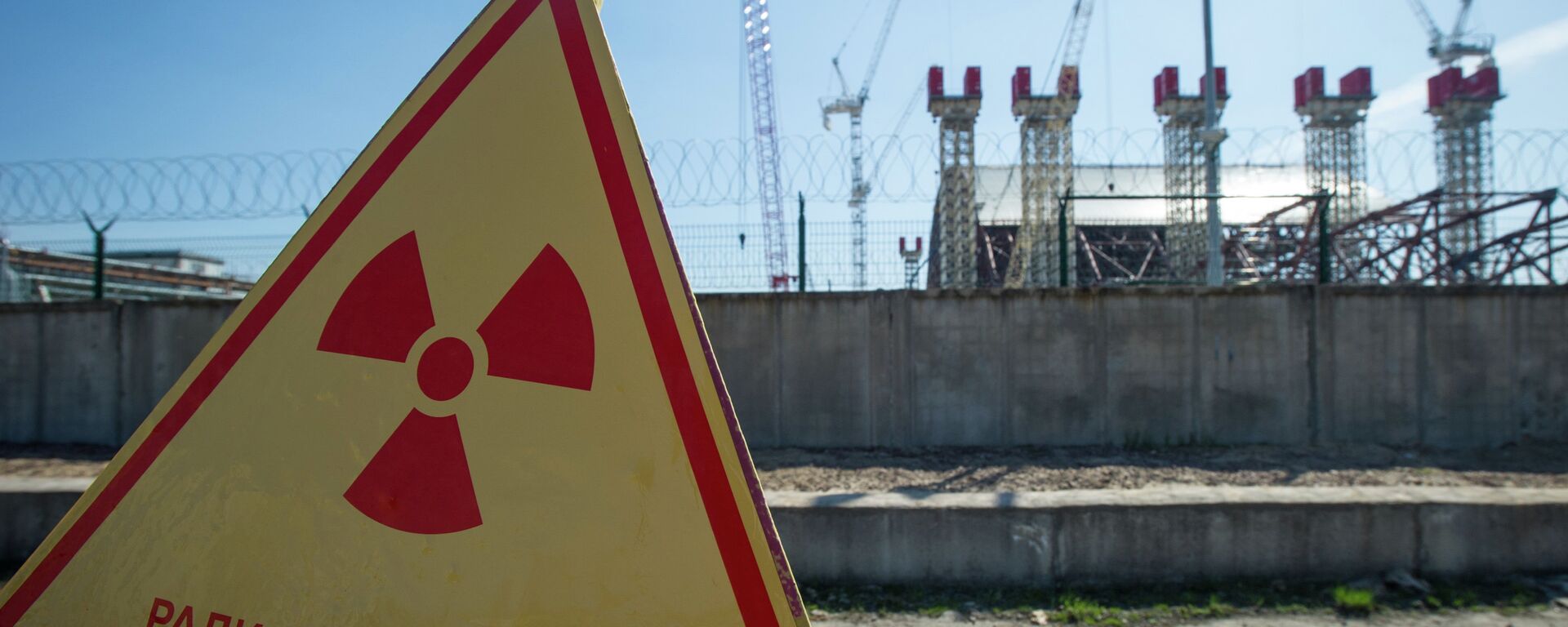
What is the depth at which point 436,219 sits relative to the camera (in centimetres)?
178

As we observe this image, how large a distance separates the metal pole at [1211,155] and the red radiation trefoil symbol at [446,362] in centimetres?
1014

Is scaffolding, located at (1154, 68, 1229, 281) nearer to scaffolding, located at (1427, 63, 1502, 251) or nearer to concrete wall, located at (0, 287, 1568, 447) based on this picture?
scaffolding, located at (1427, 63, 1502, 251)

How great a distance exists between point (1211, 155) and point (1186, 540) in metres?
8.03

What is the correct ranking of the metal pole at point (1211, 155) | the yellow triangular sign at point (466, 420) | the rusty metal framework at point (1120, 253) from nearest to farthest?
the yellow triangular sign at point (466, 420) → the metal pole at point (1211, 155) → the rusty metal framework at point (1120, 253)

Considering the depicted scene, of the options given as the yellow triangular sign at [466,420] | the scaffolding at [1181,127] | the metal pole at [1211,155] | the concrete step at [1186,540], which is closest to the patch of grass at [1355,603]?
the concrete step at [1186,540]

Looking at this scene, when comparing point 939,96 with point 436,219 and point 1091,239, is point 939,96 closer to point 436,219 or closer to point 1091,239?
point 1091,239

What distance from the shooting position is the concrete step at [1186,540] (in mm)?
4797

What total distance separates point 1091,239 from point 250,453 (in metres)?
35.2

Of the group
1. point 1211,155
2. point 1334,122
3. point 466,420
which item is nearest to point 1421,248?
point 1211,155

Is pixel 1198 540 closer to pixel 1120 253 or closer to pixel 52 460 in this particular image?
pixel 52 460

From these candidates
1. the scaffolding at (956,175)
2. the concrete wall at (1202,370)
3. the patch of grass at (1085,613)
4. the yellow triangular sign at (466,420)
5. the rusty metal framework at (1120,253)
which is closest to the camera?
the yellow triangular sign at (466,420)

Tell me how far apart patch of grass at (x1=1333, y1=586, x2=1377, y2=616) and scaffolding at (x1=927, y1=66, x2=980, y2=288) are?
1235 inches

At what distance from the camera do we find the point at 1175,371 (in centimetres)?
766

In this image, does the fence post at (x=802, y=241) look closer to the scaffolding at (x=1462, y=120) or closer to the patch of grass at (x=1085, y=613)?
the patch of grass at (x=1085, y=613)
